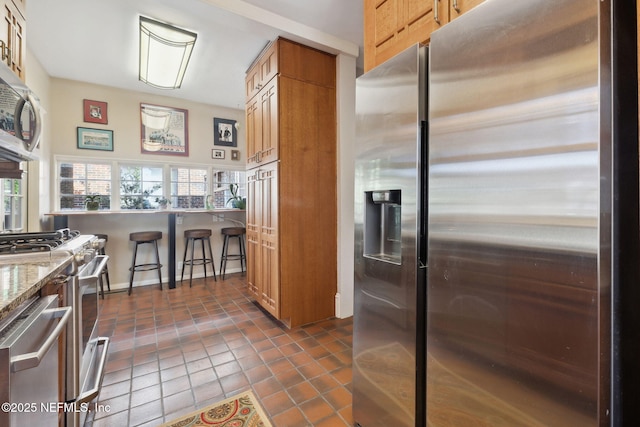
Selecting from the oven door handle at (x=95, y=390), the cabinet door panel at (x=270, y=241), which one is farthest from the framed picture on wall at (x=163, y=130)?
the oven door handle at (x=95, y=390)

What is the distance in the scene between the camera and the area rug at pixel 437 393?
84 centimetres

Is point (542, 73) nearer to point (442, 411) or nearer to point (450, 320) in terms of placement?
point (450, 320)

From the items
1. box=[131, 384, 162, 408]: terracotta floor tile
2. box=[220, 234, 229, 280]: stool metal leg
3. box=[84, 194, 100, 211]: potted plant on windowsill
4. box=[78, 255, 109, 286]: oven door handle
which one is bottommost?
box=[131, 384, 162, 408]: terracotta floor tile

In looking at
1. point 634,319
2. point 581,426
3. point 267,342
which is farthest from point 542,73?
point 267,342

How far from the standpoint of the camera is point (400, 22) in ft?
4.12

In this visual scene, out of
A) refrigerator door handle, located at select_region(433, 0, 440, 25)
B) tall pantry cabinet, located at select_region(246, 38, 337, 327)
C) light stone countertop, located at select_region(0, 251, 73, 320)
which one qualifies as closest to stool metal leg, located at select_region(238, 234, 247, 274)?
tall pantry cabinet, located at select_region(246, 38, 337, 327)

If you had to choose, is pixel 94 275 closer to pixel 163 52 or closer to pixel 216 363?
pixel 216 363

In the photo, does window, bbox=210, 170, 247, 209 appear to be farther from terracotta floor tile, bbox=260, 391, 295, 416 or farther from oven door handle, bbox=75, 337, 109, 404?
terracotta floor tile, bbox=260, 391, 295, 416

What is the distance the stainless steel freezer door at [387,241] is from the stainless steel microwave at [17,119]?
1.79 meters

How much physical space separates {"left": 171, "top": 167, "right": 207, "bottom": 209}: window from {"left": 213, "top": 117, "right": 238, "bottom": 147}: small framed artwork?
56 cm

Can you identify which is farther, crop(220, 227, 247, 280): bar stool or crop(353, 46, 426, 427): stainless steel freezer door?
crop(220, 227, 247, 280): bar stool

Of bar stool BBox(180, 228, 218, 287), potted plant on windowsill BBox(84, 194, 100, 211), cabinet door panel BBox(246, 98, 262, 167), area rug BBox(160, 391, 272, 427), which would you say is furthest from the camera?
bar stool BBox(180, 228, 218, 287)

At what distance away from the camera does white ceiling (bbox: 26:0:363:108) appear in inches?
84.7

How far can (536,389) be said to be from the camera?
76 centimetres
